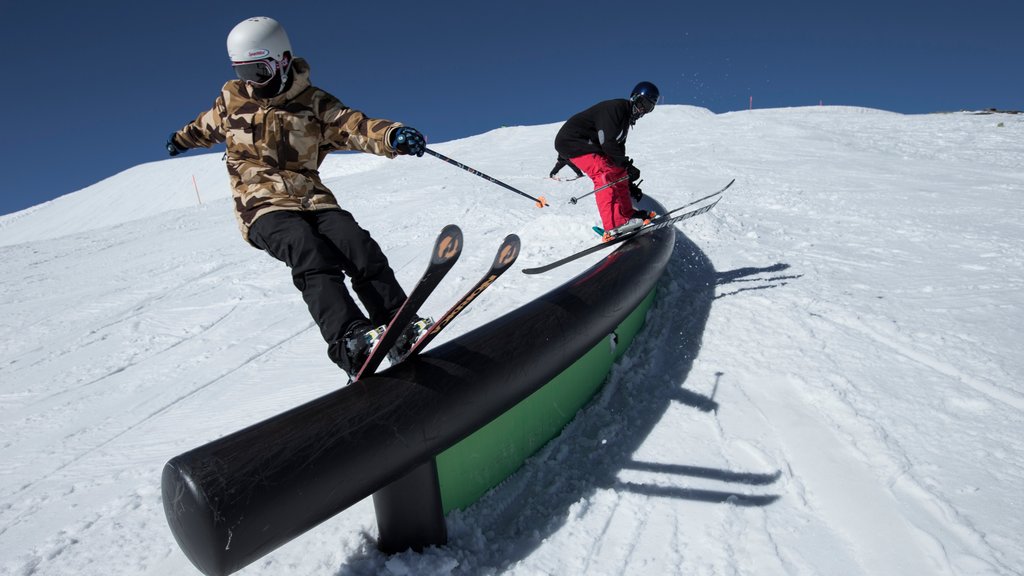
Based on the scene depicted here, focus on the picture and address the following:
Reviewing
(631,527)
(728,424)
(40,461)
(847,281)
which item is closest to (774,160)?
(847,281)

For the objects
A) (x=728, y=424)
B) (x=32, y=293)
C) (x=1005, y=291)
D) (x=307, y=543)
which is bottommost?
(x=1005, y=291)

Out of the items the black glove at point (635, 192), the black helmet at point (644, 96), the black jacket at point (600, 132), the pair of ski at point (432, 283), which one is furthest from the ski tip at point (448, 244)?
the black helmet at point (644, 96)

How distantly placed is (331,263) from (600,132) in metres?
4.14

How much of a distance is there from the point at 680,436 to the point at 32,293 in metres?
6.93

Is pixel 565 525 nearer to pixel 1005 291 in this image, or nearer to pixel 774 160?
pixel 1005 291

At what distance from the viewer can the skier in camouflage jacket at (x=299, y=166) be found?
2117 millimetres

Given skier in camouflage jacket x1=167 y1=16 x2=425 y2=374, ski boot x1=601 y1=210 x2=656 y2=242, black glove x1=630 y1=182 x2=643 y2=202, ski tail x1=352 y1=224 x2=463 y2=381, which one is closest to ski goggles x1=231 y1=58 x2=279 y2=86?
skier in camouflage jacket x1=167 y1=16 x2=425 y2=374

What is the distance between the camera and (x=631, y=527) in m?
1.96

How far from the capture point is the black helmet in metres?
5.68

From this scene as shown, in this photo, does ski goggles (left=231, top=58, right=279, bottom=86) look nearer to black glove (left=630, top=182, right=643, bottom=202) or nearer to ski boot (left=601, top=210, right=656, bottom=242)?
ski boot (left=601, top=210, right=656, bottom=242)

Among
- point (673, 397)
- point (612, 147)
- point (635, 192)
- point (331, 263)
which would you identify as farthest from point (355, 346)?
point (635, 192)

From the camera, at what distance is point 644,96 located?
5676mm

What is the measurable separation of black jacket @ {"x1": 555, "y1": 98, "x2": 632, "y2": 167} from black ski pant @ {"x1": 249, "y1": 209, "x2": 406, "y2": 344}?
3799 mm

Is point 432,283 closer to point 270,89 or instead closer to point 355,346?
point 355,346
